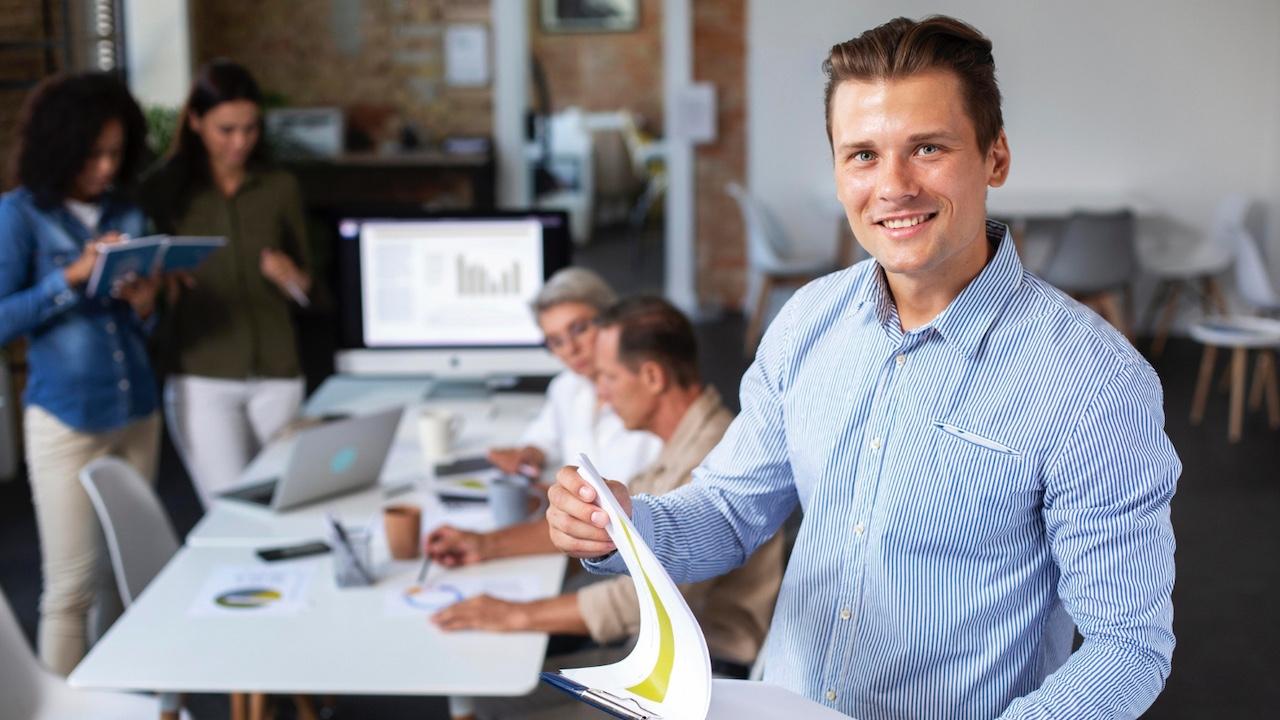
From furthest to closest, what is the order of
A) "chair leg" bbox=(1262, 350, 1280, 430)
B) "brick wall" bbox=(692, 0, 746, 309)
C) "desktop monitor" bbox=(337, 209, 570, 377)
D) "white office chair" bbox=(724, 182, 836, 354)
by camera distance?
1. "brick wall" bbox=(692, 0, 746, 309)
2. "white office chair" bbox=(724, 182, 836, 354)
3. "chair leg" bbox=(1262, 350, 1280, 430)
4. "desktop monitor" bbox=(337, 209, 570, 377)

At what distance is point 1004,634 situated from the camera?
53.6 inches

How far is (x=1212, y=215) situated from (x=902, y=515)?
7.58 meters

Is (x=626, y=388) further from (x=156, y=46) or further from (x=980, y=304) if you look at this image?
(x=156, y=46)

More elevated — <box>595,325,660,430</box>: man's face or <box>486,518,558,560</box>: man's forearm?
<box>595,325,660,430</box>: man's face

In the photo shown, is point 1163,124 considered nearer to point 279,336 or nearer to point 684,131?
point 684,131

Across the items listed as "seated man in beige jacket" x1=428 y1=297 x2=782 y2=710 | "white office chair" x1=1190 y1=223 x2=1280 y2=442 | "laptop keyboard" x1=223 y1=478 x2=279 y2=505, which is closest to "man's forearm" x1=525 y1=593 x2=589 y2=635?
"seated man in beige jacket" x1=428 y1=297 x2=782 y2=710

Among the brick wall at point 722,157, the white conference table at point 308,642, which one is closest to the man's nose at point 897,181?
the white conference table at point 308,642

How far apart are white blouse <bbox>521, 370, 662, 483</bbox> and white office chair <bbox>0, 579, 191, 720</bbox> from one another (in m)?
1.05

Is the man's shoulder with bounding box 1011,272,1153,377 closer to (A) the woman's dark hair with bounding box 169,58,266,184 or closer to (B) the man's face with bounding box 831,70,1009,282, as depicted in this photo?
(B) the man's face with bounding box 831,70,1009,282

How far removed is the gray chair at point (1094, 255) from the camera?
707 centimetres

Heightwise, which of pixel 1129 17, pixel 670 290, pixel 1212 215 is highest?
pixel 1129 17

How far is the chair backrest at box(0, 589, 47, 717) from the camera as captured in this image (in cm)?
235

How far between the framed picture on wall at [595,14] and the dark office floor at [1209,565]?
6.80 m

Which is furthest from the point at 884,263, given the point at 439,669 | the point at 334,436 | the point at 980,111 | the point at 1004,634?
the point at 334,436
